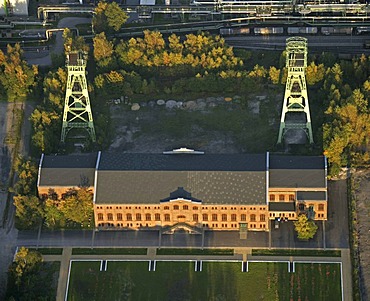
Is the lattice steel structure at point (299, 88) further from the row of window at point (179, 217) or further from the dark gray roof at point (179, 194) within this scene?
the dark gray roof at point (179, 194)

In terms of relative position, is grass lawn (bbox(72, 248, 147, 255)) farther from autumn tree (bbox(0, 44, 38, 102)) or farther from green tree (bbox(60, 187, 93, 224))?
autumn tree (bbox(0, 44, 38, 102))

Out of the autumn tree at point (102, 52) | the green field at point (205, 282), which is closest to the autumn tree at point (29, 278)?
the green field at point (205, 282)

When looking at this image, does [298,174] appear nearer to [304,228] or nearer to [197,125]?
[304,228]

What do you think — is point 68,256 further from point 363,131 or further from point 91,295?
point 363,131

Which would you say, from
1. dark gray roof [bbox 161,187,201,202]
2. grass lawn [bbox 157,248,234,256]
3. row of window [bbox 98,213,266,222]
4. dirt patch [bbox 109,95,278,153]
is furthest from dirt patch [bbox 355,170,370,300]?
dark gray roof [bbox 161,187,201,202]

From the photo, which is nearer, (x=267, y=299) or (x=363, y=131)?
(x=267, y=299)

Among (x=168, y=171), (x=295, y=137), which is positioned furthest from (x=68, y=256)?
(x=295, y=137)

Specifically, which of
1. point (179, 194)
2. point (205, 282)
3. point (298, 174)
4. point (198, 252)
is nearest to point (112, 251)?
point (198, 252)
